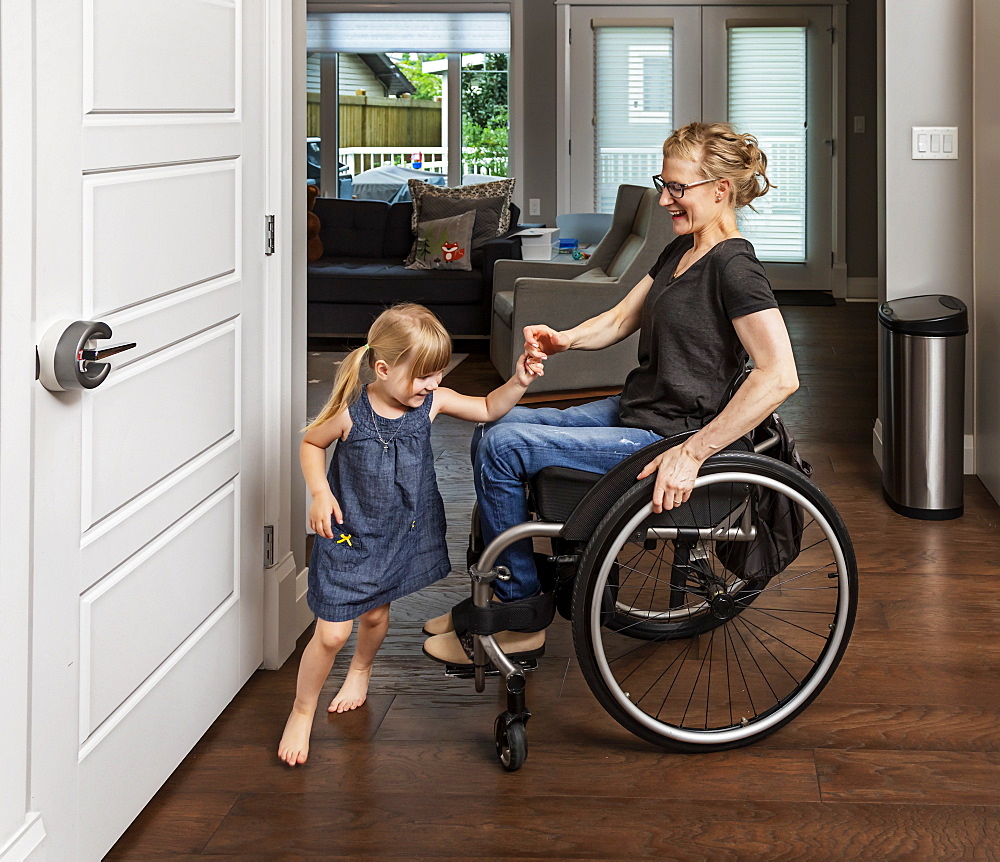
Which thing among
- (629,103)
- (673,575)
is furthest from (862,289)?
(673,575)

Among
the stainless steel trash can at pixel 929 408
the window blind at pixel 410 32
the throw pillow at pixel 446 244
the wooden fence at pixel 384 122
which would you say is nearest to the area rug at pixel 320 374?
the throw pillow at pixel 446 244

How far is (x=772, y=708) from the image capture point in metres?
2.08

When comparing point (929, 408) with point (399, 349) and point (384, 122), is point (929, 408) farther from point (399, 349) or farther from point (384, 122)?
point (384, 122)

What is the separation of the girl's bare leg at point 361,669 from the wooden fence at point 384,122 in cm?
773

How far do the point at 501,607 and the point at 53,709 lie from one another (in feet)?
2.45

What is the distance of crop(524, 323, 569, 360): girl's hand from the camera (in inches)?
78.5

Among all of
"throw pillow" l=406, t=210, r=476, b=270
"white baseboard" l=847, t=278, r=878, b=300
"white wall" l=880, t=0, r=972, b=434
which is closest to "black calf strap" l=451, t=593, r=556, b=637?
"white wall" l=880, t=0, r=972, b=434

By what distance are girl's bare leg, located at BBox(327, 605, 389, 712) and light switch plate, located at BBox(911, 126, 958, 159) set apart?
2.65 m

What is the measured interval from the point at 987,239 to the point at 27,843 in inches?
131

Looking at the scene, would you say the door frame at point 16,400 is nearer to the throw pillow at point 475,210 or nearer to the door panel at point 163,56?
the door panel at point 163,56

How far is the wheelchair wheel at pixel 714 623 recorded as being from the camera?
6.12 feet

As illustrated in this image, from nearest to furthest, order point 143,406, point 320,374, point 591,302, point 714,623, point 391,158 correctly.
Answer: point 143,406 < point 714,623 < point 591,302 < point 320,374 < point 391,158

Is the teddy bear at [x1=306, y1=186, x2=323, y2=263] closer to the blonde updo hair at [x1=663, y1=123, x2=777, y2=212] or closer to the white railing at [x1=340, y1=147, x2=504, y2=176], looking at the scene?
the white railing at [x1=340, y1=147, x2=504, y2=176]

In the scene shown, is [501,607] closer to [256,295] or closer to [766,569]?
[766,569]
